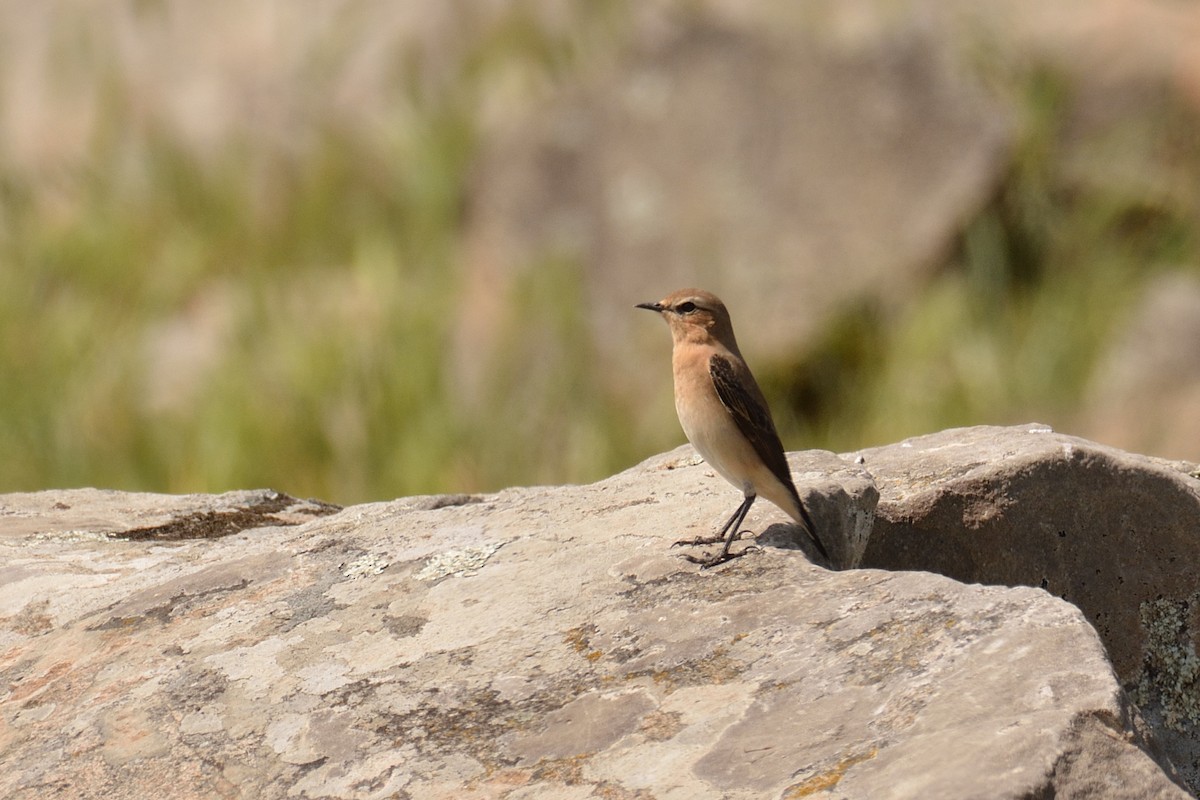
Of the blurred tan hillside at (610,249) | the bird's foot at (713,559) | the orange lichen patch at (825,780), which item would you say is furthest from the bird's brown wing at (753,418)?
the blurred tan hillside at (610,249)

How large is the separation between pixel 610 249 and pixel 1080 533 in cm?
665

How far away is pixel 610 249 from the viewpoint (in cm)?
1082

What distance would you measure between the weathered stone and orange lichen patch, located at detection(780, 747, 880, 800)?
164 centimetres

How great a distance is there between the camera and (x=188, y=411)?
10289 millimetres

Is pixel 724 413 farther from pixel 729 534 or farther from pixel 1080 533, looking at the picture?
pixel 1080 533

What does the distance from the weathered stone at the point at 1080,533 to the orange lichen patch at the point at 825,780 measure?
64.6 inches

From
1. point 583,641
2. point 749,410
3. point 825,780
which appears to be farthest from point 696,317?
point 825,780

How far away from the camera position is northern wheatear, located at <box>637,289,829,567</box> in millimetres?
4219

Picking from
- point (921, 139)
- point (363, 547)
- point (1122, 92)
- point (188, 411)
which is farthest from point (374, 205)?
point (363, 547)

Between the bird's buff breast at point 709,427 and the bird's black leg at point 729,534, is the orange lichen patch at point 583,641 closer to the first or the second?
the bird's black leg at point 729,534

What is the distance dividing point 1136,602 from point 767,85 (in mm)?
7249

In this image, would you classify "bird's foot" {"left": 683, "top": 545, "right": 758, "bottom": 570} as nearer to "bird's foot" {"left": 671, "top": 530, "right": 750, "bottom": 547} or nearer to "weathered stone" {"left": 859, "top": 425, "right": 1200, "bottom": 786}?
"bird's foot" {"left": 671, "top": 530, "right": 750, "bottom": 547}

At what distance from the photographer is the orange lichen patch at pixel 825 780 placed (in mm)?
2877

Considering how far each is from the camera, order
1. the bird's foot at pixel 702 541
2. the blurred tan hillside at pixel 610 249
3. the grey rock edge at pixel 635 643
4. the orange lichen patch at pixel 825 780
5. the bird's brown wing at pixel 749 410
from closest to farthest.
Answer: the orange lichen patch at pixel 825 780, the grey rock edge at pixel 635 643, the bird's foot at pixel 702 541, the bird's brown wing at pixel 749 410, the blurred tan hillside at pixel 610 249
